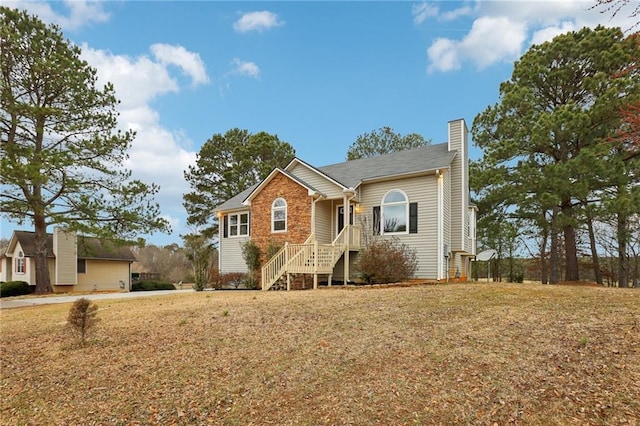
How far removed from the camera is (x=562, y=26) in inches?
653

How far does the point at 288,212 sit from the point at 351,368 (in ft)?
38.2

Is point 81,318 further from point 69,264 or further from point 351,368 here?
point 69,264

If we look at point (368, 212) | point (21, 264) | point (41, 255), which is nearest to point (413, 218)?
point (368, 212)

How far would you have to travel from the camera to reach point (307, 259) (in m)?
13.8

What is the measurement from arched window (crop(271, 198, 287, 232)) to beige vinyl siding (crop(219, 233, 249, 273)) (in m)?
2.84

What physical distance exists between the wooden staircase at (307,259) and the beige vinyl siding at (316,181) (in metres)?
1.60

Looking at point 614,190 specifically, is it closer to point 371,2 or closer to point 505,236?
point 505,236

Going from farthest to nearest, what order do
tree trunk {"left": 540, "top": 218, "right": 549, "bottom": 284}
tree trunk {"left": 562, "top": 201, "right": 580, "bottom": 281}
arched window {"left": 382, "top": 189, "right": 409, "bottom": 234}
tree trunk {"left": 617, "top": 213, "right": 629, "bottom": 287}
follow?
tree trunk {"left": 540, "top": 218, "right": 549, "bottom": 284}, tree trunk {"left": 562, "top": 201, "right": 580, "bottom": 281}, tree trunk {"left": 617, "top": 213, "right": 629, "bottom": 287}, arched window {"left": 382, "top": 189, "right": 409, "bottom": 234}

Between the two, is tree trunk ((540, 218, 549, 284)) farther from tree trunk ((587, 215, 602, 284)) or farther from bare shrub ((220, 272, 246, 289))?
bare shrub ((220, 272, 246, 289))

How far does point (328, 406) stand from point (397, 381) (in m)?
0.88

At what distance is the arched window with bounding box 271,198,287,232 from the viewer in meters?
16.4

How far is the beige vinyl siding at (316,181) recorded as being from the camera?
50.8 feet

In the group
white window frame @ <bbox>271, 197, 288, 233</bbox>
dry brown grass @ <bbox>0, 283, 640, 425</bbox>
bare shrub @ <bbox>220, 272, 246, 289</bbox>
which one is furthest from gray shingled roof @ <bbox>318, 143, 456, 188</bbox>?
dry brown grass @ <bbox>0, 283, 640, 425</bbox>

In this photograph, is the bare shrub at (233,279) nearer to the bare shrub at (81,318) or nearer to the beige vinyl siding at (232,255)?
the beige vinyl siding at (232,255)
